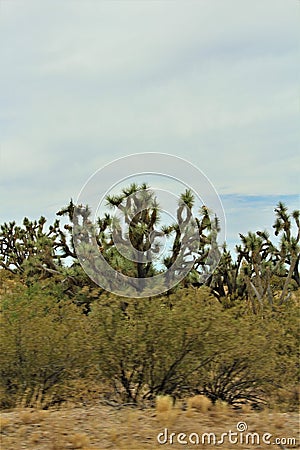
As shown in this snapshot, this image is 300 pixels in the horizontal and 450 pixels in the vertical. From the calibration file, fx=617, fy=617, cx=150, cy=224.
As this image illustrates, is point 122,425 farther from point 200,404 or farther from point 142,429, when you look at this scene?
point 200,404

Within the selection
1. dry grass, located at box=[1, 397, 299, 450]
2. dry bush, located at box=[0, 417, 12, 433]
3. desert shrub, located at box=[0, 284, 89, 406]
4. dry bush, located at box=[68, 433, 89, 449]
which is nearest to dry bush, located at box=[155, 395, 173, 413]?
dry grass, located at box=[1, 397, 299, 450]

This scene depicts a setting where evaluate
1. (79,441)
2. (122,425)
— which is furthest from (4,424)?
(122,425)

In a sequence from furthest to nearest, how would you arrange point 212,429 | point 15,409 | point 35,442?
1. point 15,409
2. point 212,429
3. point 35,442

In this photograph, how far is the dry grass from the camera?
648cm

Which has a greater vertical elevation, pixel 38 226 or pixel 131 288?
pixel 38 226

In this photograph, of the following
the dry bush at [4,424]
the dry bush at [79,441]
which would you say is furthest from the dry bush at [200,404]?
the dry bush at [4,424]

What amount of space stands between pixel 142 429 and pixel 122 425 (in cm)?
26

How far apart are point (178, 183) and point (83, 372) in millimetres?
4319

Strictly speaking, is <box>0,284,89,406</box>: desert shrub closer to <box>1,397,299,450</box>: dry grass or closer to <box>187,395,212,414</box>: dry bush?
<box>1,397,299,450</box>: dry grass

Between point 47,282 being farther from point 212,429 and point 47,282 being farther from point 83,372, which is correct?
point 212,429

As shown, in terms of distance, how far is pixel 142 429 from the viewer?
6.82 metres

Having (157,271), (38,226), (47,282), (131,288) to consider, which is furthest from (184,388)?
(38,226)

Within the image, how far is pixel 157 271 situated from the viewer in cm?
1356

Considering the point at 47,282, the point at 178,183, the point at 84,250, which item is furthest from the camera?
the point at 47,282
